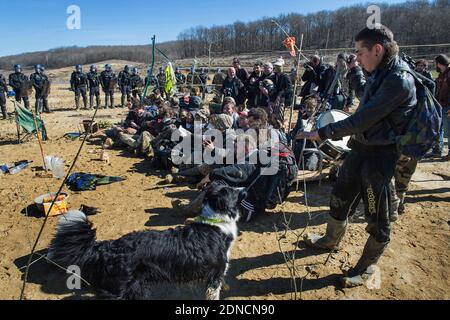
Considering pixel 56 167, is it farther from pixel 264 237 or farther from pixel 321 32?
pixel 321 32

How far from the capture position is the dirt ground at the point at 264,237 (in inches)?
130

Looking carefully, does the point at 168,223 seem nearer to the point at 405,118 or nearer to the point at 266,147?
the point at 266,147

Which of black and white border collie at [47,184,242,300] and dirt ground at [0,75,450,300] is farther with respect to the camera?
dirt ground at [0,75,450,300]

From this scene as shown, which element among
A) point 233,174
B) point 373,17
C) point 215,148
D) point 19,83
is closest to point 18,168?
point 215,148

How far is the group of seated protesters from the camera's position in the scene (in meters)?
4.70

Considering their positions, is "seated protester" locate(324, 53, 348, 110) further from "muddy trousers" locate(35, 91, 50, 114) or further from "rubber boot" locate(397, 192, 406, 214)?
"muddy trousers" locate(35, 91, 50, 114)

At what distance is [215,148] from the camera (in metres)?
6.03

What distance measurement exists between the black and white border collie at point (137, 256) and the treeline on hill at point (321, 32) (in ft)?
69.6

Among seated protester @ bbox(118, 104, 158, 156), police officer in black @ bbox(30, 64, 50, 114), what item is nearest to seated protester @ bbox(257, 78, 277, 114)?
seated protester @ bbox(118, 104, 158, 156)

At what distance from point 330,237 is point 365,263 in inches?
21.4

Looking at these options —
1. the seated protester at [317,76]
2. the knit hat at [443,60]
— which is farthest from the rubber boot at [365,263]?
the seated protester at [317,76]

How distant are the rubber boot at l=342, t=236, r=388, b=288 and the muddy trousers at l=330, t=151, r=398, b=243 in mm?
103

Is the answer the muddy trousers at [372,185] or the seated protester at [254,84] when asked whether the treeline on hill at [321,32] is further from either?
the muddy trousers at [372,185]
